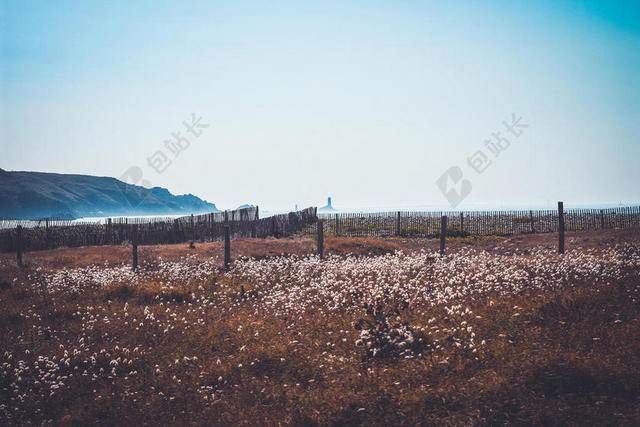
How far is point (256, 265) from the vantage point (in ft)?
50.7

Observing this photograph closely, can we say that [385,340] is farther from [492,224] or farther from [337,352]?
[492,224]

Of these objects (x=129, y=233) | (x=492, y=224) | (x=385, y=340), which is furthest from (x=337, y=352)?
(x=492, y=224)

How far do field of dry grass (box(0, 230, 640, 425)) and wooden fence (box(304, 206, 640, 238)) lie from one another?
24356 millimetres

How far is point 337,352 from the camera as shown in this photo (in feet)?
22.8

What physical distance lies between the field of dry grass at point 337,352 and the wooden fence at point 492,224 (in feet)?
79.9

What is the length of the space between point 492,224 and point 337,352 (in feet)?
113

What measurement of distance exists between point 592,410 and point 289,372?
13.2 feet

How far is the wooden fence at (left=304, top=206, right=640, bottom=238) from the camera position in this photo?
35.9 metres

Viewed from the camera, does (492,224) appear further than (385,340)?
Yes

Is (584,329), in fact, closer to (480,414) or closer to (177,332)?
(480,414)

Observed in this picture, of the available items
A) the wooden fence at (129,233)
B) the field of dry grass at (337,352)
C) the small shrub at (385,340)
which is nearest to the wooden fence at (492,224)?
the wooden fence at (129,233)

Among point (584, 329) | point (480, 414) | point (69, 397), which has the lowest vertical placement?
point (69, 397)

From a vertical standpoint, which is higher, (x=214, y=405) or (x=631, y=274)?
(x=631, y=274)

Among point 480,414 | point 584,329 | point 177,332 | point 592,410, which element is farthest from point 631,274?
point 177,332
